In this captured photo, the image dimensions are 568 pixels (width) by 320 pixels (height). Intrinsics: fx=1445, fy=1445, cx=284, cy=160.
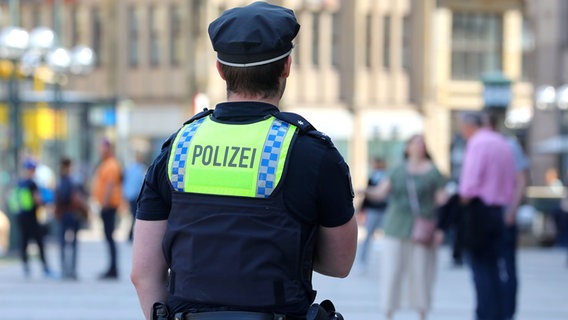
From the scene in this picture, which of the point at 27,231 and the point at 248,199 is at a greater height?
the point at 248,199

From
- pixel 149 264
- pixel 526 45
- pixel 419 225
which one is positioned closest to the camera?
pixel 149 264

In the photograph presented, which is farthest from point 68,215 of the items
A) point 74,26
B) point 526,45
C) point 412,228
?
point 74,26

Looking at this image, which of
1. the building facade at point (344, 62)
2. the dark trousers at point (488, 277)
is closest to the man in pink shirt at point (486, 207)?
the dark trousers at point (488, 277)

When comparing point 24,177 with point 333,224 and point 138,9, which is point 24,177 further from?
point 138,9

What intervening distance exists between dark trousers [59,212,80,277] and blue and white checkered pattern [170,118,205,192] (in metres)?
15.8

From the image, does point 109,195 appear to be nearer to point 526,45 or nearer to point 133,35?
point 526,45

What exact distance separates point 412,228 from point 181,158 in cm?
874

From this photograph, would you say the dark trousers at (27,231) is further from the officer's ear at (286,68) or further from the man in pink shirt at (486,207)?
the officer's ear at (286,68)

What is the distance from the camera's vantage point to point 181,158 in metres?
4.22

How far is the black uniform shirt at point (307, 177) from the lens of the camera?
13.4 ft

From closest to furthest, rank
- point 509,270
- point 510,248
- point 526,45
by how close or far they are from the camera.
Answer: point 509,270
point 510,248
point 526,45

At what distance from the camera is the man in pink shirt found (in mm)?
11664

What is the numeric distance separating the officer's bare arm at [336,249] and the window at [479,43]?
56293 millimetres

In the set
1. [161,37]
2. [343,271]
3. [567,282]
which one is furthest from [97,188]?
[161,37]
